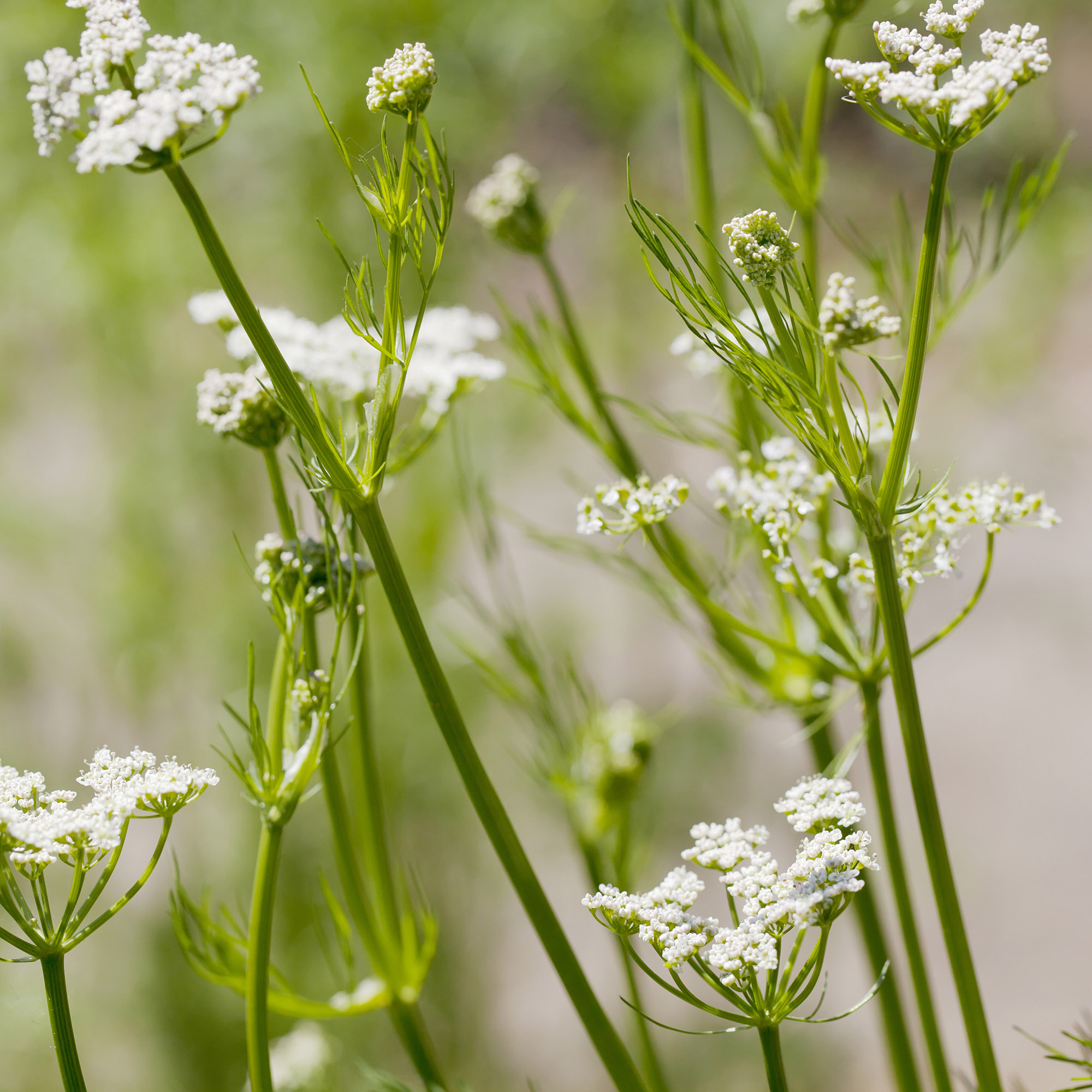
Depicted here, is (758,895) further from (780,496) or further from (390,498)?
(390,498)

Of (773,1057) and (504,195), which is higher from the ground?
(504,195)

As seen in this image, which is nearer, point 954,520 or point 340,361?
point 954,520

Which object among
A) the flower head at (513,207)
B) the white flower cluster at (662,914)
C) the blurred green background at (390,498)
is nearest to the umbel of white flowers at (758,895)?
the white flower cluster at (662,914)

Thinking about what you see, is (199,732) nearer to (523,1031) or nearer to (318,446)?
(523,1031)

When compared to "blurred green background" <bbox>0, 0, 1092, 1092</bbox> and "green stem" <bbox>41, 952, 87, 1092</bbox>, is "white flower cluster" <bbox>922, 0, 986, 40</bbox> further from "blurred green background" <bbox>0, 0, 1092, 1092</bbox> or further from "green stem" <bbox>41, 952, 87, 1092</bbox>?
"blurred green background" <bbox>0, 0, 1092, 1092</bbox>

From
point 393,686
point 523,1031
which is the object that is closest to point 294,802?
point 393,686

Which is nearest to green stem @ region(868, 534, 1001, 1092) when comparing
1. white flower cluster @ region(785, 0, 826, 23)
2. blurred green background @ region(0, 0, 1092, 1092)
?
white flower cluster @ region(785, 0, 826, 23)

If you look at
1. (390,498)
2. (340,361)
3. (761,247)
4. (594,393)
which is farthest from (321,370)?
(390,498)

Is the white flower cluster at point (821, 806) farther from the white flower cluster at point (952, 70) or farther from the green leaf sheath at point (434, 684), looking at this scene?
the white flower cluster at point (952, 70)
